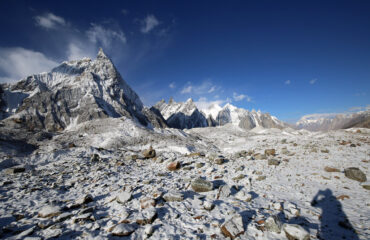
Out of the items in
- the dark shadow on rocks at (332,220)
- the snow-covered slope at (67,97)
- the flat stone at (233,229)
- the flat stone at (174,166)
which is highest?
the snow-covered slope at (67,97)

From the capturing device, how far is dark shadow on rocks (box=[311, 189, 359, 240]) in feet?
15.4

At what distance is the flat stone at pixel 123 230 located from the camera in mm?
4531

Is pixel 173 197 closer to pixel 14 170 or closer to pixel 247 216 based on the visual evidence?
pixel 247 216

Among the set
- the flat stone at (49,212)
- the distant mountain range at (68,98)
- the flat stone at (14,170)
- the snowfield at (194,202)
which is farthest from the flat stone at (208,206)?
the distant mountain range at (68,98)

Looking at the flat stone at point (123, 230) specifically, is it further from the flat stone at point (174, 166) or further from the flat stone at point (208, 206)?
the flat stone at point (174, 166)

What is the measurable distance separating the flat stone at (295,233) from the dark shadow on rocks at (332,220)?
886 mm

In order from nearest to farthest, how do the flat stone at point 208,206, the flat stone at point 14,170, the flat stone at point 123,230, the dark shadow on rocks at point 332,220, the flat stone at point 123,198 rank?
the flat stone at point 123,230, the dark shadow on rocks at point 332,220, the flat stone at point 208,206, the flat stone at point 123,198, the flat stone at point 14,170

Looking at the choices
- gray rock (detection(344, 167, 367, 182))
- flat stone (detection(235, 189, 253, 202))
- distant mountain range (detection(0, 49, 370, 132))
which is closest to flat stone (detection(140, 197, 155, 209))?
flat stone (detection(235, 189, 253, 202))

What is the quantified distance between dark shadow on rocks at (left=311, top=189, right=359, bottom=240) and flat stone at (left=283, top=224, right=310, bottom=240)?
89cm

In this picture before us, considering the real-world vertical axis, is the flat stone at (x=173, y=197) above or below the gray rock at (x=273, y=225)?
above

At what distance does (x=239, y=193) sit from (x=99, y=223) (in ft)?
19.3

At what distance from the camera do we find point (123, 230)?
15.1 ft

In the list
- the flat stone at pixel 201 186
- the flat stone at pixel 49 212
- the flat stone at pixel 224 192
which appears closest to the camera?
the flat stone at pixel 49 212

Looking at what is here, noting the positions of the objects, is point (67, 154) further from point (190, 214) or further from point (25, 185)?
point (190, 214)
